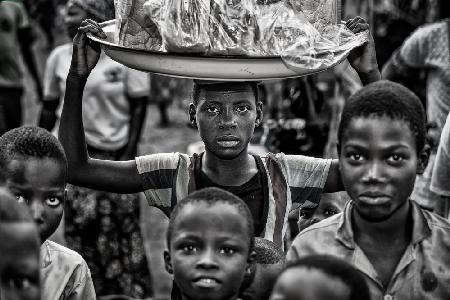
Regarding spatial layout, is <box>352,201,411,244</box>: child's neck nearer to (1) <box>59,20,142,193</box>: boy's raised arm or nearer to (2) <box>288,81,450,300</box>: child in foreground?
(2) <box>288,81,450,300</box>: child in foreground

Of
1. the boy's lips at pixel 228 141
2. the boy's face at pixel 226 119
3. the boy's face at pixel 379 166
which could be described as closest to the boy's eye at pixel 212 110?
the boy's face at pixel 226 119

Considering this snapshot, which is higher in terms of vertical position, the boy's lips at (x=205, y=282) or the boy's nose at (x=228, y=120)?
the boy's nose at (x=228, y=120)

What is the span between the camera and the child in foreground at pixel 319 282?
260cm

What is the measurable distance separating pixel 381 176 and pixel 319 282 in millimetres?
553

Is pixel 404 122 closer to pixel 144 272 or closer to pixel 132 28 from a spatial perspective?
pixel 132 28

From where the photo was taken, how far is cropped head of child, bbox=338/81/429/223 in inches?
120

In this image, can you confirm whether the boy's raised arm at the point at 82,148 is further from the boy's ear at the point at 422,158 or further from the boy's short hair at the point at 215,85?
the boy's ear at the point at 422,158

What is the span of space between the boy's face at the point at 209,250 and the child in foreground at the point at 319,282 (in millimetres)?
439

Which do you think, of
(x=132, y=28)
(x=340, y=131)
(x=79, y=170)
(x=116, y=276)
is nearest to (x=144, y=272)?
(x=116, y=276)

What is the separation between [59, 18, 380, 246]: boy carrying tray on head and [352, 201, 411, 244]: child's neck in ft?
2.17

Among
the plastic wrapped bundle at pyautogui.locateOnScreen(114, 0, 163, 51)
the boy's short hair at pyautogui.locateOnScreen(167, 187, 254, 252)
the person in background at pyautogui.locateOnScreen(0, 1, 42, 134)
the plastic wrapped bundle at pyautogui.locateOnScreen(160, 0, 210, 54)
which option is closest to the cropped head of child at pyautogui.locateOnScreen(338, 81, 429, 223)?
the boy's short hair at pyautogui.locateOnScreen(167, 187, 254, 252)

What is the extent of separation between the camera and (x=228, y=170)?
3881mm

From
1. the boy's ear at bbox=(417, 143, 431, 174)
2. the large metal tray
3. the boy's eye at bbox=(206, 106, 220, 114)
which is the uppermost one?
the large metal tray

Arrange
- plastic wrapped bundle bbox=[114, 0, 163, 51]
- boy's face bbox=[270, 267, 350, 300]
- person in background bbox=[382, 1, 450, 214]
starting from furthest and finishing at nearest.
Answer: person in background bbox=[382, 1, 450, 214] → plastic wrapped bundle bbox=[114, 0, 163, 51] → boy's face bbox=[270, 267, 350, 300]
